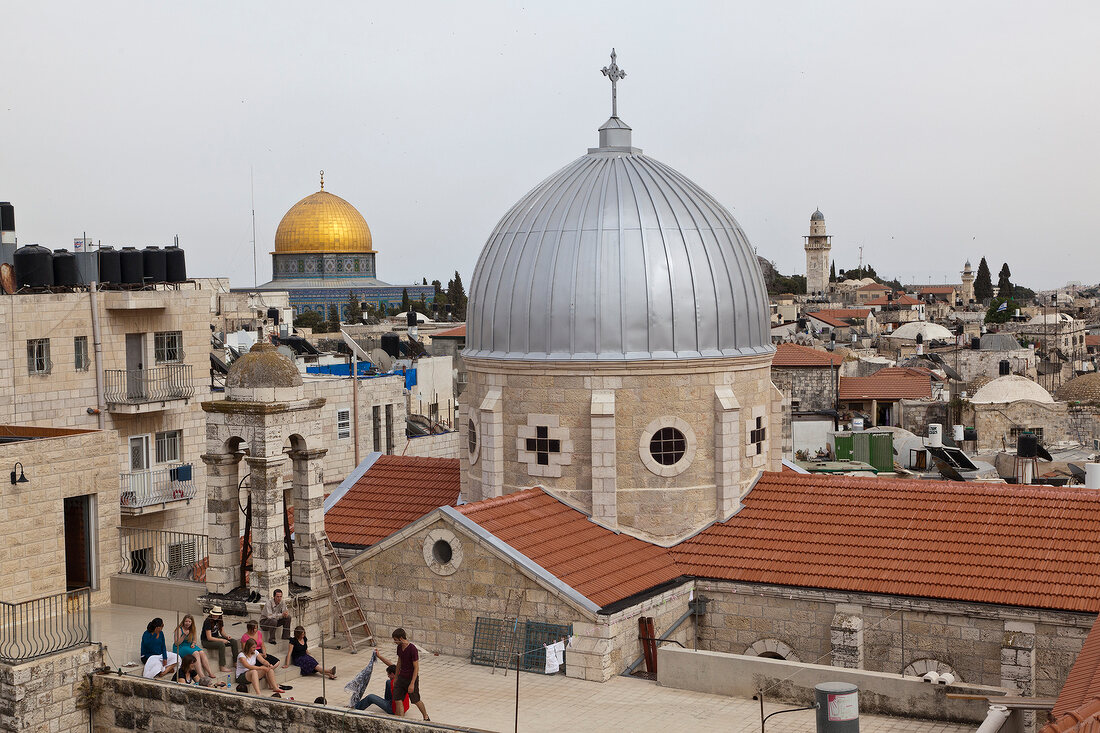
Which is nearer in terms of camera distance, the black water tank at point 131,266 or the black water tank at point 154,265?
the black water tank at point 131,266

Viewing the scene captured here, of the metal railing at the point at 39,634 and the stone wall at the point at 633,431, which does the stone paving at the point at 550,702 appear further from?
the stone wall at the point at 633,431

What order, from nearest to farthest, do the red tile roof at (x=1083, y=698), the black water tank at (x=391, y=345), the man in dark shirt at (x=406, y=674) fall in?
the red tile roof at (x=1083, y=698) < the man in dark shirt at (x=406, y=674) < the black water tank at (x=391, y=345)

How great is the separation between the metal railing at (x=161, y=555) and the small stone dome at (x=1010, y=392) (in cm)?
3732

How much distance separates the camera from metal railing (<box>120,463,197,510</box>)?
120 ft

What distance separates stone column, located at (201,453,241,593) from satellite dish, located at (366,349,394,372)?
33.6m

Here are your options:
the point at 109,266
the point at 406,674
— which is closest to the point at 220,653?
the point at 406,674

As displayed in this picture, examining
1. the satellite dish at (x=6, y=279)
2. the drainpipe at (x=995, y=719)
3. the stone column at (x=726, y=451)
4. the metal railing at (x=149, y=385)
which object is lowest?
the drainpipe at (x=995, y=719)

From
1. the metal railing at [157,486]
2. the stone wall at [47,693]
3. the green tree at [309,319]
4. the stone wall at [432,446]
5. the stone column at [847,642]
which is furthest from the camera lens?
the green tree at [309,319]

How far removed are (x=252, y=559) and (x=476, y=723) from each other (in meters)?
6.19

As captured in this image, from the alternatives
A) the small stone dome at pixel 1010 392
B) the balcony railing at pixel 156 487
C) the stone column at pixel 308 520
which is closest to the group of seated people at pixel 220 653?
the stone column at pixel 308 520

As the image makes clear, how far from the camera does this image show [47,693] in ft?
70.5

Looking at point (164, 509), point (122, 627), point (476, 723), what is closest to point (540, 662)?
point (476, 723)

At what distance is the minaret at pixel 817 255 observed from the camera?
185 metres

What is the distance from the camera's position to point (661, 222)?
2841 centimetres
